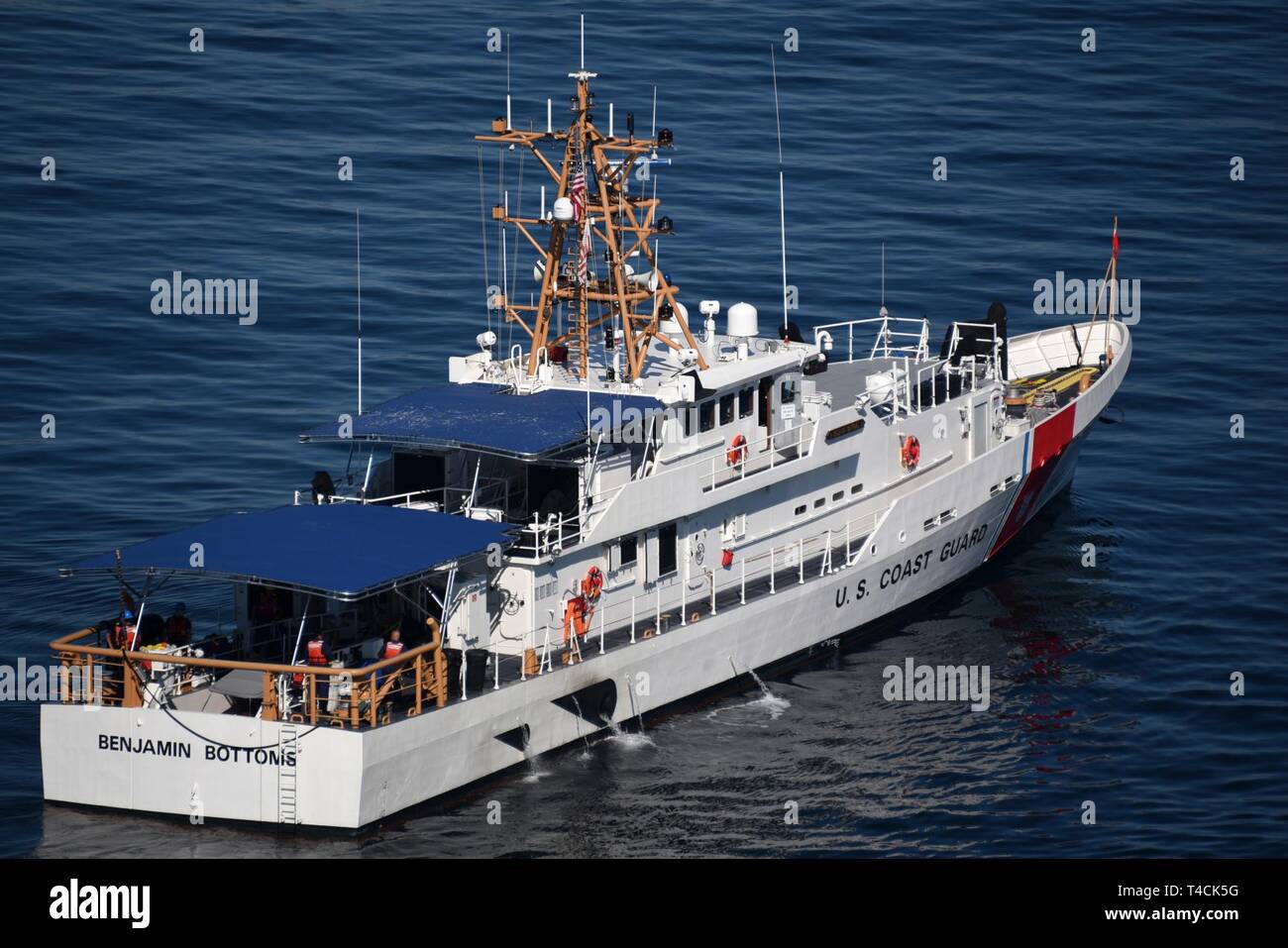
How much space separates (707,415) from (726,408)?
2.36ft

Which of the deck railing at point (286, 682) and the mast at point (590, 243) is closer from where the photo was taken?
the deck railing at point (286, 682)

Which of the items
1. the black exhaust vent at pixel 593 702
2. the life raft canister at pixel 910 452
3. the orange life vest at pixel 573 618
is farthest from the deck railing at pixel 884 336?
the black exhaust vent at pixel 593 702

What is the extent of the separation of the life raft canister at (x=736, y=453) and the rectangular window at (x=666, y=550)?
6.58 feet

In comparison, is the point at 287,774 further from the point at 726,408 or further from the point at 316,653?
the point at 726,408

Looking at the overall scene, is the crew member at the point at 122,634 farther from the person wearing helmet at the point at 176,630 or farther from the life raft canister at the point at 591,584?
the life raft canister at the point at 591,584

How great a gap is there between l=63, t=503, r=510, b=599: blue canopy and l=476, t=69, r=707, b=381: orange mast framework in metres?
5.83

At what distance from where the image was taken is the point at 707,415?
41.9 m

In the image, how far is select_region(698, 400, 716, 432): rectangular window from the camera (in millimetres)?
41719

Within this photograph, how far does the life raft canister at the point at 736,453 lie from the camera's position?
4219cm

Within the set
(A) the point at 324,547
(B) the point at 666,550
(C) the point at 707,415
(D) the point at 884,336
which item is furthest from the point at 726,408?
(A) the point at 324,547

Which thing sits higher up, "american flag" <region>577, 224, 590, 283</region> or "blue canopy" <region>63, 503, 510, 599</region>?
"american flag" <region>577, 224, 590, 283</region>

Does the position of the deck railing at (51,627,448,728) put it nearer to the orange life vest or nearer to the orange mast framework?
the orange life vest

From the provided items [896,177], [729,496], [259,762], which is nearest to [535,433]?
[729,496]

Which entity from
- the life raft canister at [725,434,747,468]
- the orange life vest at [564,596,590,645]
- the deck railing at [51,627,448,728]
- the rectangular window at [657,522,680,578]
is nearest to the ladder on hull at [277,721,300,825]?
the deck railing at [51,627,448,728]
